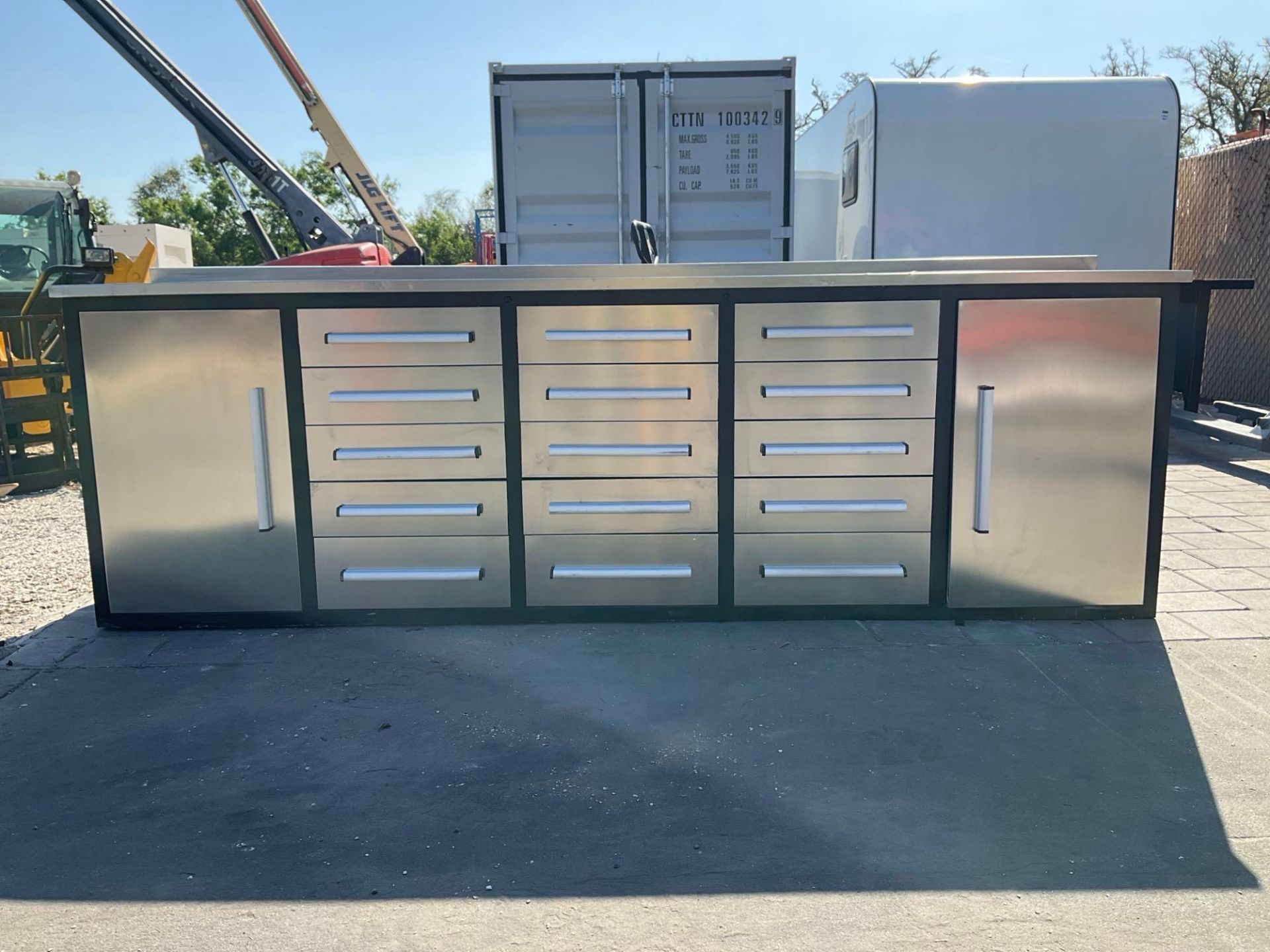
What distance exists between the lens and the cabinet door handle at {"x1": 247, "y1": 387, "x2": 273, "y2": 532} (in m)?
4.13

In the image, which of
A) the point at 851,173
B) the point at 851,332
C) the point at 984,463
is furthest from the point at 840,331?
the point at 851,173

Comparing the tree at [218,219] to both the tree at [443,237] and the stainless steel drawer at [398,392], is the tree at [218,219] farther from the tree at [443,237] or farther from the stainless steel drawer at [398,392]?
the stainless steel drawer at [398,392]

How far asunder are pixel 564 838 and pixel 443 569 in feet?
6.16

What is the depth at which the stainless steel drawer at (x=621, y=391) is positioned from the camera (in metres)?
4.18

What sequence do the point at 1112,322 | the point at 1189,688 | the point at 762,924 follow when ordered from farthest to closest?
the point at 1112,322
the point at 1189,688
the point at 762,924

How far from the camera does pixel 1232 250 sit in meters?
11.0

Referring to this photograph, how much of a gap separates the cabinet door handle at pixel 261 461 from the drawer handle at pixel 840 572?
214cm

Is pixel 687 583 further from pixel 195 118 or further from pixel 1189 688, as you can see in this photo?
pixel 195 118

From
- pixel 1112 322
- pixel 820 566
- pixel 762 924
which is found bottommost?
pixel 762 924

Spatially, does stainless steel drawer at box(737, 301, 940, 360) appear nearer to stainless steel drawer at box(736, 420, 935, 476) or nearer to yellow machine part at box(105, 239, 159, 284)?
stainless steel drawer at box(736, 420, 935, 476)

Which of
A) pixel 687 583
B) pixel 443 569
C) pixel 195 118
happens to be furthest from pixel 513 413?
pixel 195 118

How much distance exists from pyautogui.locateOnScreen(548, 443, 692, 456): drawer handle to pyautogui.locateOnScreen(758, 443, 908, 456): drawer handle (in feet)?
1.21

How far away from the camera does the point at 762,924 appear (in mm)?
2270

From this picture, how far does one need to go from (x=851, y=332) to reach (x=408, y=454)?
6.36 feet
